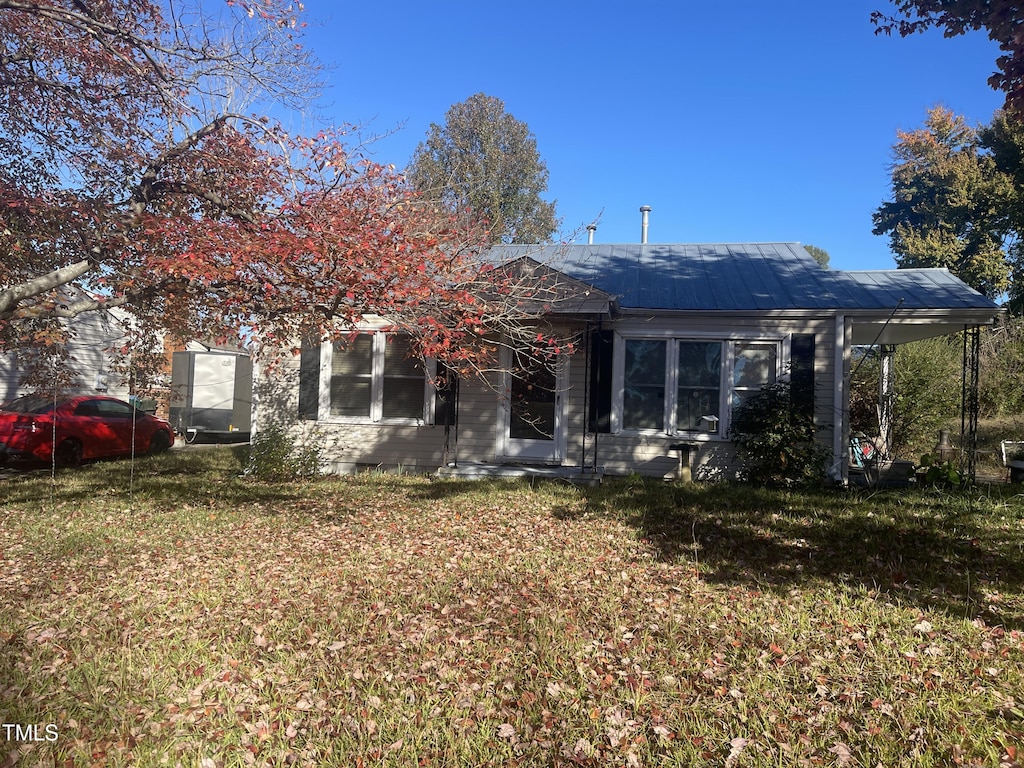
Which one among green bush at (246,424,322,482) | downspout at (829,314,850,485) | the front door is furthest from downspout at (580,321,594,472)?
green bush at (246,424,322,482)

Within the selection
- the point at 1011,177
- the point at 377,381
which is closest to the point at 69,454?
the point at 377,381

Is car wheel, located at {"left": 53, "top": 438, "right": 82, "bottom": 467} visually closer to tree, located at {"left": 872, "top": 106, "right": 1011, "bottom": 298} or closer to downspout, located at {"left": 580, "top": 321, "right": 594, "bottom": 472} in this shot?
downspout, located at {"left": 580, "top": 321, "right": 594, "bottom": 472}

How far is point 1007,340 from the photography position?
54.4 ft

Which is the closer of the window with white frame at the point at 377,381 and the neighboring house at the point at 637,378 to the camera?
the neighboring house at the point at 637,378

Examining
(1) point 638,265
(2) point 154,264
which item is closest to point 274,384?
(2) point 154,264

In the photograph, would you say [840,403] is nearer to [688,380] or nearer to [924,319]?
[924,319]

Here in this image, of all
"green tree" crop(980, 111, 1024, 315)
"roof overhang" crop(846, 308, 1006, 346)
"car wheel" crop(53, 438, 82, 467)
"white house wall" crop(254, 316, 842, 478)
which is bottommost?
"car wheel" crop(53, 438, 82, 467)

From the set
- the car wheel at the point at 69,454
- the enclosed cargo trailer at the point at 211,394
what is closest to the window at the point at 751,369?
the enclosed cargo trailer at the point at 211,394

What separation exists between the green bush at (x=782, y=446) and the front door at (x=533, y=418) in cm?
288

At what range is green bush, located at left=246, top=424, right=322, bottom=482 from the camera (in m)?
10.3

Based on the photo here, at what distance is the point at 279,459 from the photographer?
10359 millimetres

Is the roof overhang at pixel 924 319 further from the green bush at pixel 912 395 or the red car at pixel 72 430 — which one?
the red car at pixel 72 430

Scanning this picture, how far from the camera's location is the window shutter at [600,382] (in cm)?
1028

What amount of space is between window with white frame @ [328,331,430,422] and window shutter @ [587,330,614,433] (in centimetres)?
276
